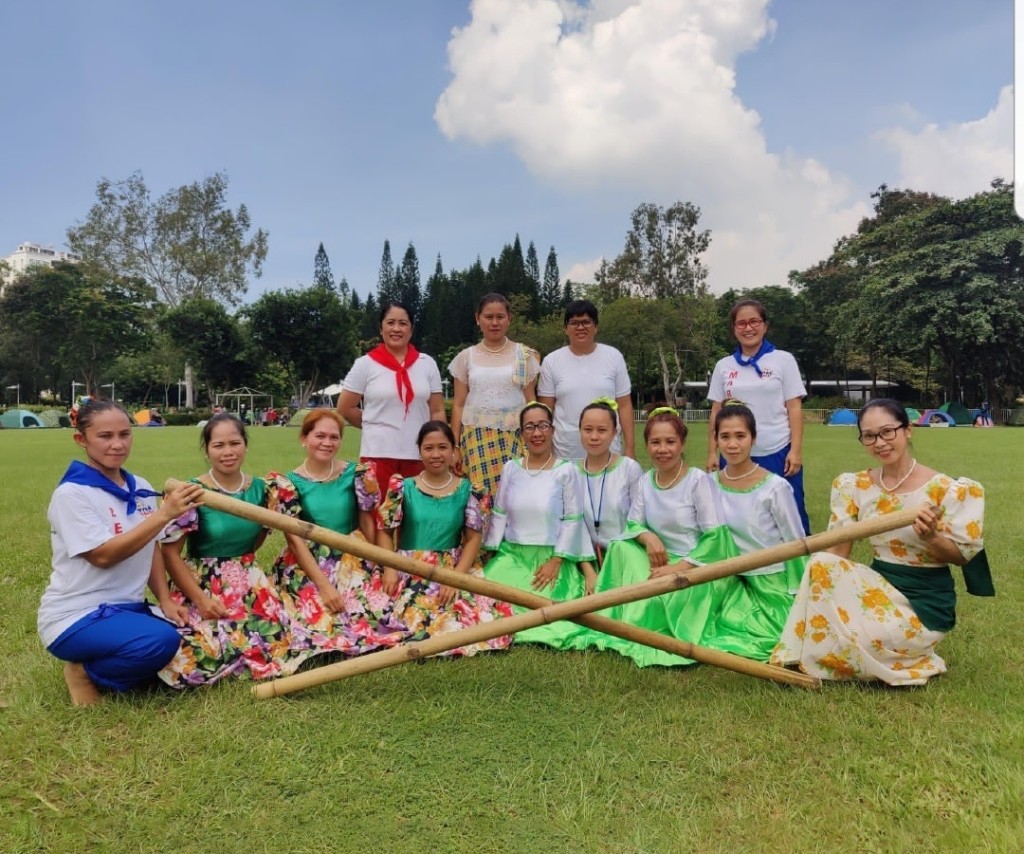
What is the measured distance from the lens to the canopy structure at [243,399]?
50.0 m

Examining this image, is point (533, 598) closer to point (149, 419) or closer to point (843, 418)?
point (843, 418)

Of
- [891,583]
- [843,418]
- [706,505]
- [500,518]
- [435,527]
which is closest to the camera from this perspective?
[891,583]

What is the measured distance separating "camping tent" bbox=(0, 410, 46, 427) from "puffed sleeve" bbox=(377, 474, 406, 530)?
49740 mm

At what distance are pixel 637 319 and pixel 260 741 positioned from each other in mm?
38439

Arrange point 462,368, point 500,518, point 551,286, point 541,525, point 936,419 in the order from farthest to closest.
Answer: point 551,286 → point 936,419 → point 462,368 → point 500,518 → point 541,525

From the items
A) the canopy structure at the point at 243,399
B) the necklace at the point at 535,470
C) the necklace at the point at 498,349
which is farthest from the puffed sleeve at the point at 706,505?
the canopy structure at the point at 243,399

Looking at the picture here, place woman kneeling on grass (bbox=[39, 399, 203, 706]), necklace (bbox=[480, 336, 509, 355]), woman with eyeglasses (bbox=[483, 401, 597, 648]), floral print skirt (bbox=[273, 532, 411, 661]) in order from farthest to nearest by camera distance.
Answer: necklace (bbox=[480, 336, 509, 355]) → woman with eyeglasses (bbox=[483, 401, 597, 648]) → floral print skirt (bbox=[273, 532, 411, 661]) → woman kneeling on grass (bbox=[39, 399, 203, 706])

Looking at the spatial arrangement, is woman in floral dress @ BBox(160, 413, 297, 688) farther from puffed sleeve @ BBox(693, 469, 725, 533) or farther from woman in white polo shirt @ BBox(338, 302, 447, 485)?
puffed sleeve @ BBox(693, 469, 725, 533)

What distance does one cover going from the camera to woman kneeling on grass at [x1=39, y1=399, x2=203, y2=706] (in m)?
3.44

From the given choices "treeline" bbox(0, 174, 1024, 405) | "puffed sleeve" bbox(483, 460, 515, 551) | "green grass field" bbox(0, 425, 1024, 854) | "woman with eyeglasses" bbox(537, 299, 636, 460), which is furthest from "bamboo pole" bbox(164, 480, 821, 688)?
"treeline" bbox(0, 174, 1024, 405)

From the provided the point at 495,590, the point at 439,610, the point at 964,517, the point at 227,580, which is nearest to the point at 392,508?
the point at 439,610

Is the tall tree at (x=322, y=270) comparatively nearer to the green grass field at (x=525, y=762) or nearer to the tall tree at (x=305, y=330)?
the tall tree at (x=305, y=330)

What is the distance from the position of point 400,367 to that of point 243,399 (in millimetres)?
53303

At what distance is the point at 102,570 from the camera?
356cm
